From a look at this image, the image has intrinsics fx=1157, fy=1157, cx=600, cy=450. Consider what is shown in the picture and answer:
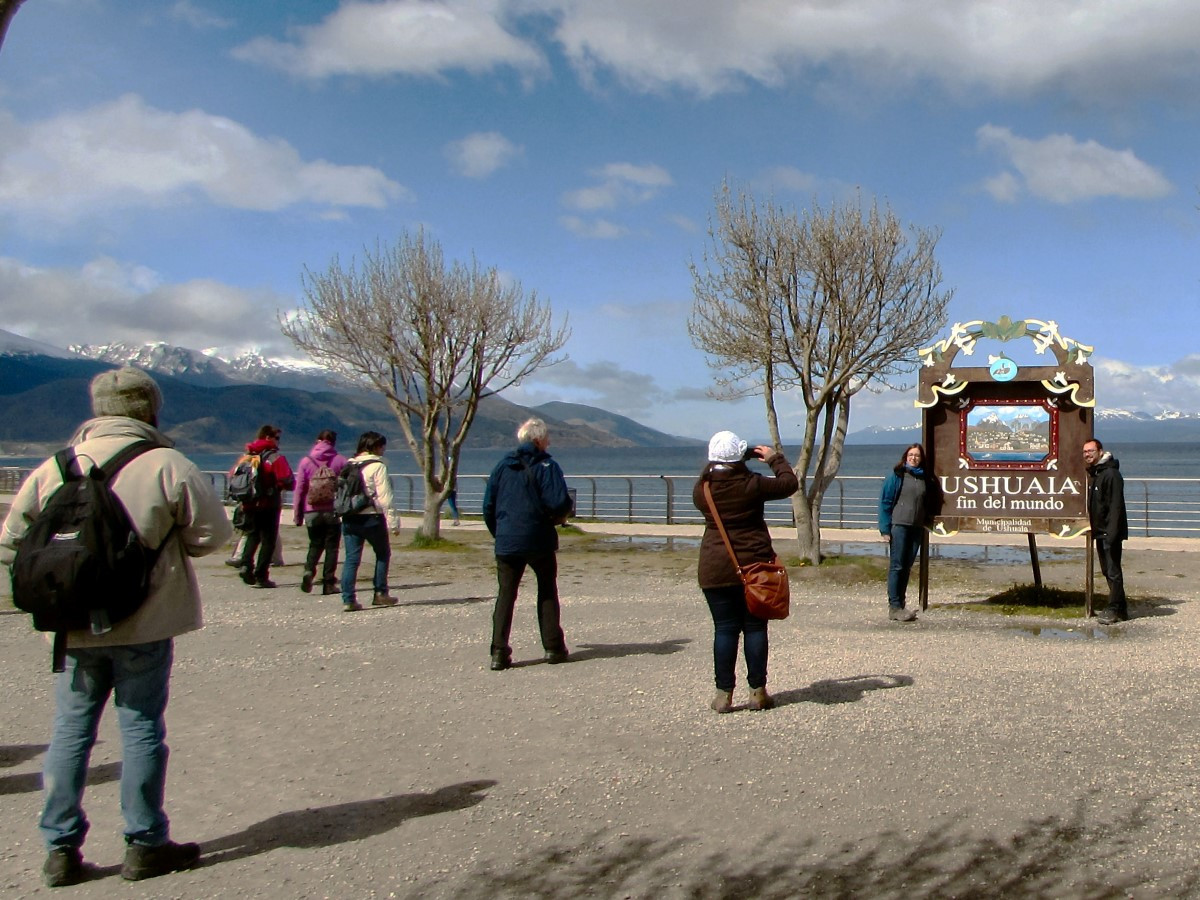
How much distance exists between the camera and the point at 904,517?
10.0 m

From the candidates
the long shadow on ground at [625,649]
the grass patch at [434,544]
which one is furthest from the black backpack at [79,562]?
the grass patch at [434,544]

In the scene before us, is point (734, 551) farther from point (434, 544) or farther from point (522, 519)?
point (434, 544)

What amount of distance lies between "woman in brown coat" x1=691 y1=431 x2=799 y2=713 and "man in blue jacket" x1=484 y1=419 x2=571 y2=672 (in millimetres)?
1522

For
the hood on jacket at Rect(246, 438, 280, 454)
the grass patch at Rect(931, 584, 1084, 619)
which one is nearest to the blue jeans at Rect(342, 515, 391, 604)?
the hood on jacket at Rect(246, 438, 280, 454)

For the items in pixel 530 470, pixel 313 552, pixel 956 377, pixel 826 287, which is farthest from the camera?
pixel 826 287

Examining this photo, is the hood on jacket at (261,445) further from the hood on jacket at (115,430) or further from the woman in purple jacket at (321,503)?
the hood on jacket at (115,430)

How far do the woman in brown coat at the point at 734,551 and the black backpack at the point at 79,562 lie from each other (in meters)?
3.23

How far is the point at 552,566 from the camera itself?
770 centimetres

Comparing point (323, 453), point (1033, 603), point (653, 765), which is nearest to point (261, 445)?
point (323, 453)

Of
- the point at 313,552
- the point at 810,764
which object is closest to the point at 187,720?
the point at 810,764

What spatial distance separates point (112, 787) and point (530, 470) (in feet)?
11.1

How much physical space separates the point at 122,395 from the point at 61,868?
161 centimetres

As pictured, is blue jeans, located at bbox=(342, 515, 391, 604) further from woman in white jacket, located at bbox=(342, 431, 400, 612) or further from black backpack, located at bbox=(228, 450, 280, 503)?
black backpack, located at bbox=(228, 450, 280, 503)

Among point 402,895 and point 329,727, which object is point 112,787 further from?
point 402,895
